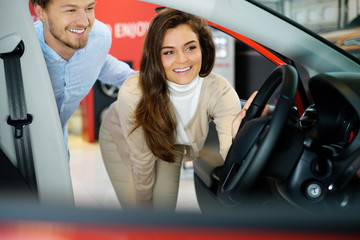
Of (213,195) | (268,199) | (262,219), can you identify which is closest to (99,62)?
(213,195)

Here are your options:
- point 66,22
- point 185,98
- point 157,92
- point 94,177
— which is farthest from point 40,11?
point 94,177

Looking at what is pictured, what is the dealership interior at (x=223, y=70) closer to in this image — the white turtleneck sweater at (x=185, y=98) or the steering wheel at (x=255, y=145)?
the white turtleneck sweater at (x=185, y=98)

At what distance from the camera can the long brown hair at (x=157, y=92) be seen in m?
1.41

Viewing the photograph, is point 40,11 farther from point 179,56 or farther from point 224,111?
point 224,111

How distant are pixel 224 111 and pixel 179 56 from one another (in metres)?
0.25

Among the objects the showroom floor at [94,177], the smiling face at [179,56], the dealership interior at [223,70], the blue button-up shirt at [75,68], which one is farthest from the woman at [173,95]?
the dealership interior at [223,70]

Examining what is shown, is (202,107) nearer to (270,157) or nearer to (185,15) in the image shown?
(185,15)

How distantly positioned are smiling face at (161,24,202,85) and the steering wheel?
47 cm

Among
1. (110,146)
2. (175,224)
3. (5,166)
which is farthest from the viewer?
(110,146)

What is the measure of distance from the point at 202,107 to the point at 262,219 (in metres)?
0.95

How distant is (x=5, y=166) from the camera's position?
75 cm

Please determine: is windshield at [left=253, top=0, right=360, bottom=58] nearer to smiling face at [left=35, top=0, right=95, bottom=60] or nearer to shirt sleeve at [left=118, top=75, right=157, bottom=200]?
shirt sleeve at [left=118, top=75, right=157, bottom=200]

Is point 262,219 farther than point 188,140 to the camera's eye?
No

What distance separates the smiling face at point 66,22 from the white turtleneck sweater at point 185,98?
38 cm
